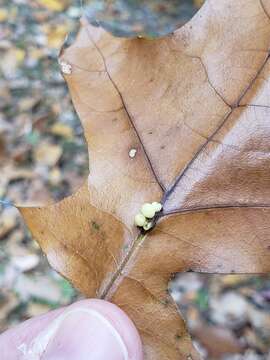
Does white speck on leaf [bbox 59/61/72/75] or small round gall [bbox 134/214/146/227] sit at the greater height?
white speck on leaf [bbox 59/61/72/75]

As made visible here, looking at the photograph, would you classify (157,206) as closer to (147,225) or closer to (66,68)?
(147,225)

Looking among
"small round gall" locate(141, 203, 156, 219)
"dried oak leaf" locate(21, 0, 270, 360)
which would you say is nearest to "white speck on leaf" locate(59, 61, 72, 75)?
"dried oak leaf" locate(21, 0, 270, 360)

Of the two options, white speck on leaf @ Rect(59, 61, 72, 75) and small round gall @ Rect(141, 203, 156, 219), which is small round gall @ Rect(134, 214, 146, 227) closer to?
small round gall @ Rect(141, 203, 156, 219)

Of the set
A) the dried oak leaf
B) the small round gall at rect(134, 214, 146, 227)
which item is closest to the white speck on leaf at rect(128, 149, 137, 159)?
the dried oak leaf

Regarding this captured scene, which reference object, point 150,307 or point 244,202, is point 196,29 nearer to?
point 244,202

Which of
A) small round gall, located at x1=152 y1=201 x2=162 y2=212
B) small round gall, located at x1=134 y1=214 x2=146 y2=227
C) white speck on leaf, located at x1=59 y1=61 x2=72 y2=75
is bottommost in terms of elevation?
small round gall, located at x1=134 y1=214 x2=146 y2=227

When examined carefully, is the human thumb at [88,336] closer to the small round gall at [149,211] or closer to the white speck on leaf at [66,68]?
the small round gall at [149,211]
